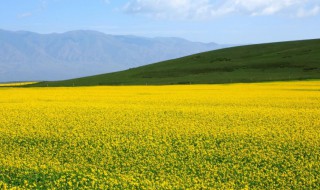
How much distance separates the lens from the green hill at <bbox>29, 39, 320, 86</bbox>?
74.7 meters

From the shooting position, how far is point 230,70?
8894 cm

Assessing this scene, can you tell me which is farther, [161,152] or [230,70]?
[230,70]

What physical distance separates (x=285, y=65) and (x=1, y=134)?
79.8m

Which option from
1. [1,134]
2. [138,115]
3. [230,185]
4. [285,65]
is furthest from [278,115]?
[285,65]

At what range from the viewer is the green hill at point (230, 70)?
74700 mm

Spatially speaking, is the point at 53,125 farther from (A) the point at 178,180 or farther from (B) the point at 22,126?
(A) the point at 178,180

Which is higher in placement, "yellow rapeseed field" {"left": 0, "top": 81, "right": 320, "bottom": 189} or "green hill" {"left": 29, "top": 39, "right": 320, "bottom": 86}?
"green hill" {"left": 29, "top": 39, "right": 320, "bottom": 86}

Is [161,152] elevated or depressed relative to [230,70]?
depressed

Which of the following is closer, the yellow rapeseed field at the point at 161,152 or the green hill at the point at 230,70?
the yellow rapeseed field at the point at 161,152

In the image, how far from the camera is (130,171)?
1185cm

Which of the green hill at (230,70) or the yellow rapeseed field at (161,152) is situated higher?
the green hill at (230,70)

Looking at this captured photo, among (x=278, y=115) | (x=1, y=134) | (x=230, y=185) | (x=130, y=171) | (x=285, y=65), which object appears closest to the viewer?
(x=230, y=185)

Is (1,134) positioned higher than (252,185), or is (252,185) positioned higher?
(1,134)

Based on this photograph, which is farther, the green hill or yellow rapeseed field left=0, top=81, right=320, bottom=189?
the green hill
